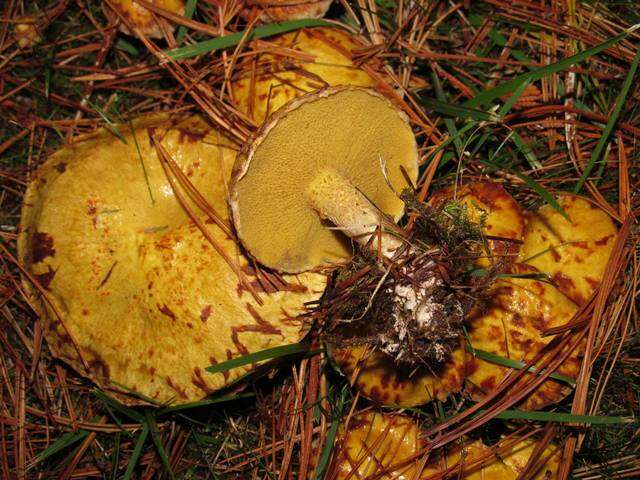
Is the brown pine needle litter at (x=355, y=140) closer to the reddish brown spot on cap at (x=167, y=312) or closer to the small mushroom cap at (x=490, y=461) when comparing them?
the small mushroom cap at (x=490, y=461)

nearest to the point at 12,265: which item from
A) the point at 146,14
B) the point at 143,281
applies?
the point at 143,281

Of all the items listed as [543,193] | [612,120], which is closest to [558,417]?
[543,193]

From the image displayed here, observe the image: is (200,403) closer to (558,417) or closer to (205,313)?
(205,313)

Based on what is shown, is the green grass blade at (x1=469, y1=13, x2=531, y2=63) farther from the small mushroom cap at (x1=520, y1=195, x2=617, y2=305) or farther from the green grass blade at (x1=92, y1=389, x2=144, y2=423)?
the green grass blade at (x1=92, y1=389, x2=144, y2=423)

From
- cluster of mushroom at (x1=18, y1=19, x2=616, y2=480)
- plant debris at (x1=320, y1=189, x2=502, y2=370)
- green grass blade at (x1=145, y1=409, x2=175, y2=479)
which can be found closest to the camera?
plant debris at (x1=320, y1=189, x2=502, y2=370)

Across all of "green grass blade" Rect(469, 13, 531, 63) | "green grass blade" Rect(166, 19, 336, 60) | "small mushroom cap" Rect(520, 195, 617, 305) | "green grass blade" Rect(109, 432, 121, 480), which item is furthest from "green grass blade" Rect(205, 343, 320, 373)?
"green grass blade" Rect(469, 13, 531, 63)

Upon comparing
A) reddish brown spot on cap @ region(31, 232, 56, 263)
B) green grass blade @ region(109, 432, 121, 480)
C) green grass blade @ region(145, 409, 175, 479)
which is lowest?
green grass blade @ region(109, 432, 121, 480)
